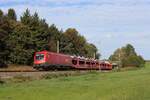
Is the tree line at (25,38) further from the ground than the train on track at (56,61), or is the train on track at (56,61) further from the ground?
the tree line at (25,38)

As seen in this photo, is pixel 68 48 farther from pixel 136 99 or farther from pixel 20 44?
pixel 136 99

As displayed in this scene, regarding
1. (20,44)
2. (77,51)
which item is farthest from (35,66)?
(77,51)

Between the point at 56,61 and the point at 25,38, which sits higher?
the point at 25,38

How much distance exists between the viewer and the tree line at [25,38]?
93.2 m

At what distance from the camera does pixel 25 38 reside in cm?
10006

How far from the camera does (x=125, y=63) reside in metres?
148

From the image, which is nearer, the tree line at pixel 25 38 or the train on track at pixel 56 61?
the train on track at pixel 56 61

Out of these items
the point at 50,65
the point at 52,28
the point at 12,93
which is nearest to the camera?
the point at 12,93

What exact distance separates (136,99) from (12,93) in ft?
25.8

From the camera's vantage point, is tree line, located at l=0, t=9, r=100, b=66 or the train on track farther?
tree line, located at l=0, t=9, r=100, b=66

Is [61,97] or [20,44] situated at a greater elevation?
[20,44]

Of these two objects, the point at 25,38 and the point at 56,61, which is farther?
the point at 25,38

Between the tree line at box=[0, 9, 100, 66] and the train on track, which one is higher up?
the tree line at box=[0, 9, 100, 66]

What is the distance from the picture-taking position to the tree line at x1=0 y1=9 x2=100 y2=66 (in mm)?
93250
